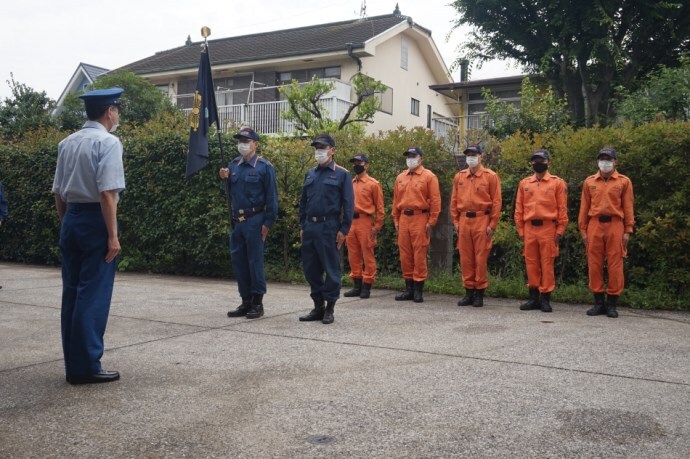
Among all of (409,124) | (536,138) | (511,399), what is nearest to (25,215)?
(536,138)

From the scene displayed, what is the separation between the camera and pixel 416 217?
9609mm

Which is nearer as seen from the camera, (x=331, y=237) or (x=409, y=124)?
(x=331, y=237)

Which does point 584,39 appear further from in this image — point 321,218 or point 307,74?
point 321,218

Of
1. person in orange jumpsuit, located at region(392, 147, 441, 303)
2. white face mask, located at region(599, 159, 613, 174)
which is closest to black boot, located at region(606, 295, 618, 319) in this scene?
white face mask, located at region(599, 159, 613, 174)

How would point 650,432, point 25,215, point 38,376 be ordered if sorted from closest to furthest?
point 650,432
point 38,376
point 25,215

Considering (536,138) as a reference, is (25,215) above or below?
below

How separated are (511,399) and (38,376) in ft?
11.3

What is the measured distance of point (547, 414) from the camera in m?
4.22

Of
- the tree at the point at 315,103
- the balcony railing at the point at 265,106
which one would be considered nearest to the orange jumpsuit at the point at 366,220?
the tree at the point at 315,103

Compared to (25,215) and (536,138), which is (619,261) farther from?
(25,215)

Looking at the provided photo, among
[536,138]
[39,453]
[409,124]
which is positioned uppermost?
[409,124]

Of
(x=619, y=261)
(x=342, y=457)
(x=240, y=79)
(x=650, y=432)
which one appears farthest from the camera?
(x=240, y=79)

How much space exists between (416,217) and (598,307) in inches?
104

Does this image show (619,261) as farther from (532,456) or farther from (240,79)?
(240,79)
